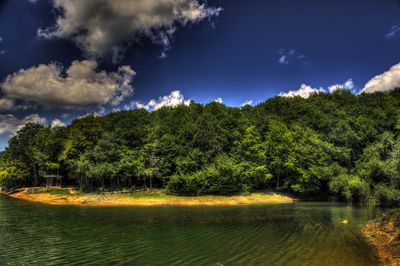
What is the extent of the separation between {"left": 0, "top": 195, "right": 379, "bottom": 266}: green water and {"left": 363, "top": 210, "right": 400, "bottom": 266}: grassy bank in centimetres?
81

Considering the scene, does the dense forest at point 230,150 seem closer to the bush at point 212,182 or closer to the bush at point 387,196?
the bush at point 212,182

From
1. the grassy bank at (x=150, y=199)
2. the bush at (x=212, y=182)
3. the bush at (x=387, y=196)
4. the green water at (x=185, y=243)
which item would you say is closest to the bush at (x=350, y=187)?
the bush at (x=387, y=196)

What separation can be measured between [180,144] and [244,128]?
1989 centimetres

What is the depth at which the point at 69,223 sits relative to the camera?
36000 millimetres

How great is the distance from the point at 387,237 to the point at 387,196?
103 feet

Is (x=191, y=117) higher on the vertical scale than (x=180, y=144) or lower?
higher

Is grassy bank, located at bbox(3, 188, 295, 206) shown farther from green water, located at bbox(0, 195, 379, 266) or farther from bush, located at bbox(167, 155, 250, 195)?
green water, located at bbox(0, 195, 379, 266)

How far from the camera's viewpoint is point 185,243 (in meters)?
24.5

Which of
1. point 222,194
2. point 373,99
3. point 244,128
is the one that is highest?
point 373,99

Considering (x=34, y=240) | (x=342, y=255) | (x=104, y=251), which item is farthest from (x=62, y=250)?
(x=342, y=255)

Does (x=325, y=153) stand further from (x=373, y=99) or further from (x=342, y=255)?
(x=342, y=255)

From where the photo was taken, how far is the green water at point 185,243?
1956 centimetres

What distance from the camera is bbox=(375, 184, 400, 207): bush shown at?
50.1 metres

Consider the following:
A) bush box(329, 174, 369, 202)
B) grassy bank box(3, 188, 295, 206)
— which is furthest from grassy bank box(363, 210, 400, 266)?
grassy bank box(3, 188, 295, 206)
